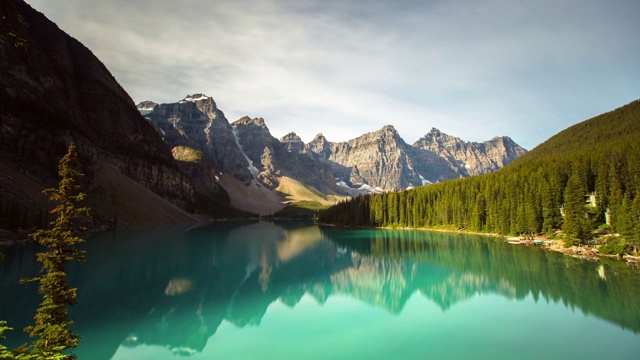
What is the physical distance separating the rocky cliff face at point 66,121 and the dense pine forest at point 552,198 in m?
93.0

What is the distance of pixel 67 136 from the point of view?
116m

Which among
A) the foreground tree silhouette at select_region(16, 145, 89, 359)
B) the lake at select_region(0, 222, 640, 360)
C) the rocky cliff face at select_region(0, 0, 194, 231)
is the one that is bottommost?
the lake at select_region(0, 222, 640, 360)

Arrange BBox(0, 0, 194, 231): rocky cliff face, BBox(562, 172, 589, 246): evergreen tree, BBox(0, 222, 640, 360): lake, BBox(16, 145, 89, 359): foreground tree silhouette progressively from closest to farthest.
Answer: BBox(16, 145, 89, 359): foreground tree silhouette < BBox(0, 222, 640, 360): lake < BBox(562, 172, 589, 246): evergreen tree < BBox(0, 0, 194, 231): rocky cliff face

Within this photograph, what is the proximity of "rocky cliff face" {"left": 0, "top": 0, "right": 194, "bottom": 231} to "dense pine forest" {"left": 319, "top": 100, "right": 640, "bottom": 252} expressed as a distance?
93.0 meters

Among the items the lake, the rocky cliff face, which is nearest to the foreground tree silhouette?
the lake

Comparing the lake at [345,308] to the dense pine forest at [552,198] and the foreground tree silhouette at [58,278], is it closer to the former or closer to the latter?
the foreground tree silhouette at [58,278]

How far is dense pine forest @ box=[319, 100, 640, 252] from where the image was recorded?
58.8m

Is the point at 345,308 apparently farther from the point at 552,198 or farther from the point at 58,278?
the point at 552,198

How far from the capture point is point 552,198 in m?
75.2

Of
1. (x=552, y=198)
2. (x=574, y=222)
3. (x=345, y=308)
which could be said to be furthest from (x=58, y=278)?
(x=552, y=198)

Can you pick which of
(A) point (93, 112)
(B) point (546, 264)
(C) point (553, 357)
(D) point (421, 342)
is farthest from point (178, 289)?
(A) point (93, 112)

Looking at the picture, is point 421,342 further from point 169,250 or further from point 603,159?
point 603,159

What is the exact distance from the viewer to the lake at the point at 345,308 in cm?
2056

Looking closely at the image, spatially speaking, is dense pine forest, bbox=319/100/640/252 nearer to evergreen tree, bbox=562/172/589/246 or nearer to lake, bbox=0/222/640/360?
evergreen tree, bbox=562/172/589/246
